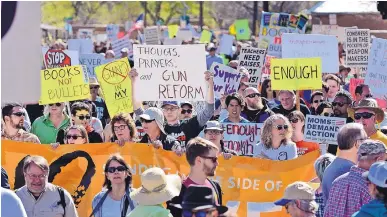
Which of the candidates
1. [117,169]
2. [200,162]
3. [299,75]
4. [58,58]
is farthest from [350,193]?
[58,58]

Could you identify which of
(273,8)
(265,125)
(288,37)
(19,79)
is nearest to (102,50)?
(288,37)

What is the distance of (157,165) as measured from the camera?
335 inches

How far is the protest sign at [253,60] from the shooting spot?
1434 cm

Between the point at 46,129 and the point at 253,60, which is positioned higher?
the point at 253,60

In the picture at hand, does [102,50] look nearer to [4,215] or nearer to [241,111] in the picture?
[241,111]

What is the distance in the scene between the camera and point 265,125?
28.4 ft

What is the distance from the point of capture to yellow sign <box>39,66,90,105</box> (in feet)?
35.0

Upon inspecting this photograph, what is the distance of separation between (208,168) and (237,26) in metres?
28.1

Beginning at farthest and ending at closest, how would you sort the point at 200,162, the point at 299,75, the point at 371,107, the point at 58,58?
1. the point at 58,58
2. the point at 299,75
3. the point at 371,107
4. the point at 200,162

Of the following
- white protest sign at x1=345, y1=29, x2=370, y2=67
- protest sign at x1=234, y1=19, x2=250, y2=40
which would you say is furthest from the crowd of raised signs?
protest sign at x1=234, y1=19, x2=250, y2=40

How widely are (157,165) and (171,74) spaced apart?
7.35 feet

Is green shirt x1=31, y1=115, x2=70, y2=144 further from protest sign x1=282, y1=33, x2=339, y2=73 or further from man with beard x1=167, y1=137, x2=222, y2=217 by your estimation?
protest sign x1=282, y1=33, x2=339, y2=73

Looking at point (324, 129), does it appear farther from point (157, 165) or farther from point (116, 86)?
point (116, 86)

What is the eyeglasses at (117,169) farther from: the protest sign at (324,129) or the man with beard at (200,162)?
the protest sign at (324,129)
